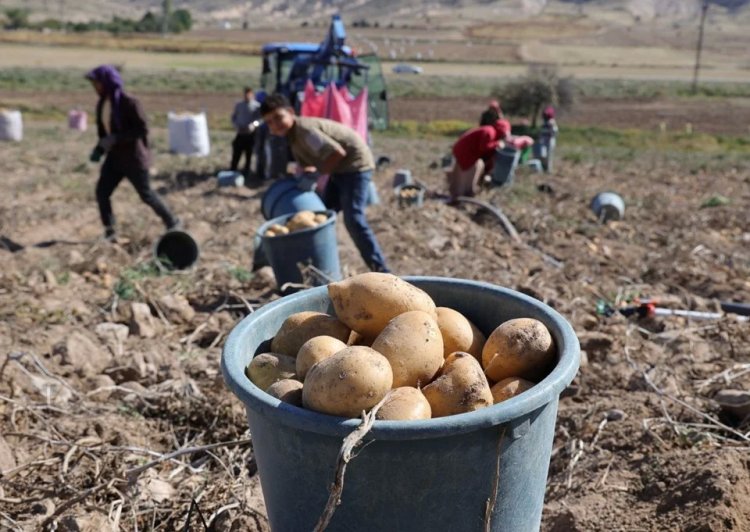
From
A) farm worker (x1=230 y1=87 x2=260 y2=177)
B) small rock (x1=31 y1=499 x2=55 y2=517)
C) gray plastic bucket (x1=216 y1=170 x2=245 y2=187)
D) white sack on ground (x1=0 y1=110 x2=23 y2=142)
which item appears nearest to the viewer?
small rock (x1=31 y1=499 x2=55 y2=517)

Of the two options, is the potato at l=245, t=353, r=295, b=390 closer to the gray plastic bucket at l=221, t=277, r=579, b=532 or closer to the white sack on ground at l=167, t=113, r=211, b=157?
the gray plastic bucket at l=221, t=277, r=579, b=532

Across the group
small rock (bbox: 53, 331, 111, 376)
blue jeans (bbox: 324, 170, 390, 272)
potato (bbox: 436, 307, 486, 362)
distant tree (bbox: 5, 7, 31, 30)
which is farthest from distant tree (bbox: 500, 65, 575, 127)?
distant tree (bbox: 5, 7, 31, 30)

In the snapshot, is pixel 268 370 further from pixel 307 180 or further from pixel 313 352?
pixel 307 180

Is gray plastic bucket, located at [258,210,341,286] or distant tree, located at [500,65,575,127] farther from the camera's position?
distant tree, located at [500,65,575,127]

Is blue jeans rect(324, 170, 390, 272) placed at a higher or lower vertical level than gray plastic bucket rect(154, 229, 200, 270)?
higher

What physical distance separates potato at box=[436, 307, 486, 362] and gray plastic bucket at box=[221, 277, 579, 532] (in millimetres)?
285

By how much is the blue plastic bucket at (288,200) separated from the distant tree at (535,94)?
18.8 metres

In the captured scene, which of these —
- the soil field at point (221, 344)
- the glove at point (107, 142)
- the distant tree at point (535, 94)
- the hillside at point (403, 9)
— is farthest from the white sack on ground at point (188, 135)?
the hillside at point (403, 9)

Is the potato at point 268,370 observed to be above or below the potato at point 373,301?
below

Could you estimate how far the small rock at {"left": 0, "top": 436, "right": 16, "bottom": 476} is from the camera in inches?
110

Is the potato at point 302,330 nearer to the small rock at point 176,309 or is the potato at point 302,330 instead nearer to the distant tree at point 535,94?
the small rock at point 176,309

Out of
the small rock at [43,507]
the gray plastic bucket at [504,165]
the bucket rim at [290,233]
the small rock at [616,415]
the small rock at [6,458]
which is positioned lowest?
the small rock at [43,507]

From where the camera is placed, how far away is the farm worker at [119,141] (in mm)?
6055

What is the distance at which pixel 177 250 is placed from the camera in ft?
19.8
